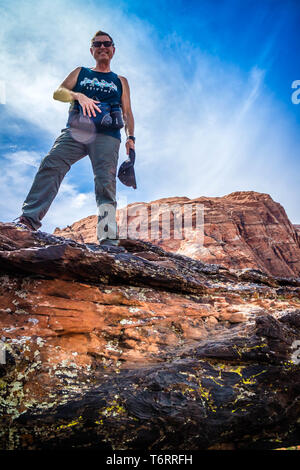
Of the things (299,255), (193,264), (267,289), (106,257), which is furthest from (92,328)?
(299,255)

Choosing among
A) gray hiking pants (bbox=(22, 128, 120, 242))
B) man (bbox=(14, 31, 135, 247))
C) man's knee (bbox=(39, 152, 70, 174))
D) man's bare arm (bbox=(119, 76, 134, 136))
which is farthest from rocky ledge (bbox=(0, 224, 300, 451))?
man's bare arm (bbox=(119, 76, 134, 136))

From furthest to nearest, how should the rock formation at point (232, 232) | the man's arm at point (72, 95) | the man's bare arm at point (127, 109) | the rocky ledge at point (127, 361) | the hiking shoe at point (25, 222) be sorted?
the rock formation at point (232, 232) < the man's bare arm at point (127, 109) < the man's arm at point (72, 95) < the hiking shoe at point (25, 222) < the rocky ledge at point (127, 361)

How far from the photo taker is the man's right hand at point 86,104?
429 centimetres

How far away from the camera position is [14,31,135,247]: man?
421 cm

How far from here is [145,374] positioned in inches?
101

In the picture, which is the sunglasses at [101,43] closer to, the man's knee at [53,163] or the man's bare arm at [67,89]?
the man's bare arm at [67,89]

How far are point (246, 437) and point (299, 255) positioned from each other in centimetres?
3846

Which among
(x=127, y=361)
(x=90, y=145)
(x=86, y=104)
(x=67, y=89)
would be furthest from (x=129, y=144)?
(x=127, y=361)

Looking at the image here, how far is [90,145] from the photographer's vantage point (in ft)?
15.1

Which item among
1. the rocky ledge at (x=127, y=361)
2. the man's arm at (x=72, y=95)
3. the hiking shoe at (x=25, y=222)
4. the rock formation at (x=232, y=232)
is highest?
the rock formation at (x=232, y=232)

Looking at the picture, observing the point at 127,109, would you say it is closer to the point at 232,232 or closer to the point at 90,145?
the point at 90,145

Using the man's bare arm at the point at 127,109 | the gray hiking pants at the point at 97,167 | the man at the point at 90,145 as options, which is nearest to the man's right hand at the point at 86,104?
the man at the point at 90,145

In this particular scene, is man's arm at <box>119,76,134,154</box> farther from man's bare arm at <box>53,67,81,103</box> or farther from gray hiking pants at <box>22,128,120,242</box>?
man's bare arm at <box>53,67,81,103</box>
